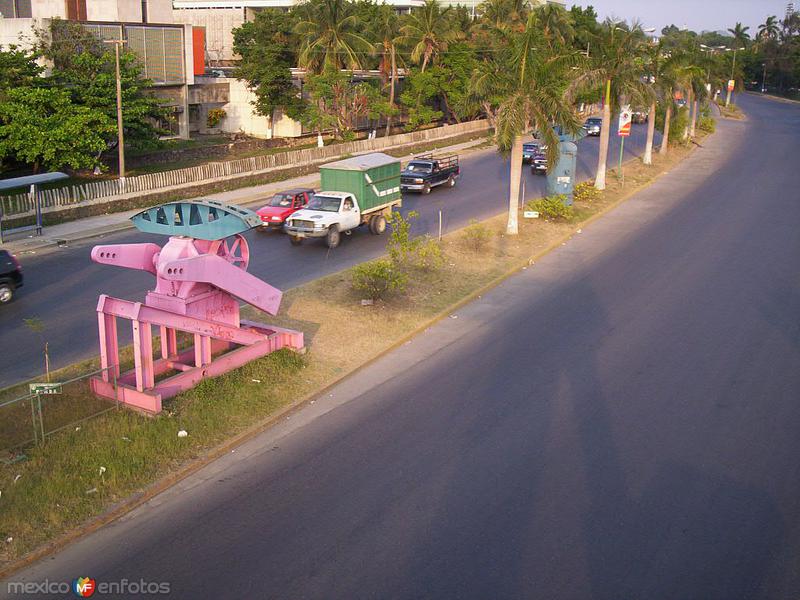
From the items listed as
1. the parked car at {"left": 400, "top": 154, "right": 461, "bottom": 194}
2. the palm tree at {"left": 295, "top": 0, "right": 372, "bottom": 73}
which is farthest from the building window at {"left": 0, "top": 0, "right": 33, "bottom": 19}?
the parked car at {"left": 400, "top": 154, "right": 461, "bottom": 194}

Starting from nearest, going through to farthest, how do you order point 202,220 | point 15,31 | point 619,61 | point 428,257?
point 202,220 → point 428,257 → point 619,61 → point 15,31

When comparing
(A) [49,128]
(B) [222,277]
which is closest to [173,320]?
(B) [222,277]

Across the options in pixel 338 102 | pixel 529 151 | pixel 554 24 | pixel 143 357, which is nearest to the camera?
pixel 143 357

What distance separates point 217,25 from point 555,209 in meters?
68.8

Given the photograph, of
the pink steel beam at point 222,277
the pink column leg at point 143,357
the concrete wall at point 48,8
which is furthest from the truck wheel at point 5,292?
the concrete wall at point 48,8

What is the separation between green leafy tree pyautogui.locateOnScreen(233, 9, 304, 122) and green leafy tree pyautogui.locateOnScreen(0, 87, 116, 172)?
23.6 m

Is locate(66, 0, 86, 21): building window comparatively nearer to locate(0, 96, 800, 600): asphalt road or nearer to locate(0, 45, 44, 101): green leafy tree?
locate(0, 45, 44, 101): green leafy tree

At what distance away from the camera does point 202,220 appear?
1453cm

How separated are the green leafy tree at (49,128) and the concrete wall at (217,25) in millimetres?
55509

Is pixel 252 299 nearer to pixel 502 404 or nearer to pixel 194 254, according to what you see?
pixel 194 254

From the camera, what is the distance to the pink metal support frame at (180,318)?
44.8 feet

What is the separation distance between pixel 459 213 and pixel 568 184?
459cm

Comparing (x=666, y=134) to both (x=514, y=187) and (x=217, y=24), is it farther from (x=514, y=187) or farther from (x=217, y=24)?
(x=217, y=24)

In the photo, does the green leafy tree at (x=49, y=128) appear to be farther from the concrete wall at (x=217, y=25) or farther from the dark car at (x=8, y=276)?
the concrete wall at (x=217, y=25)
